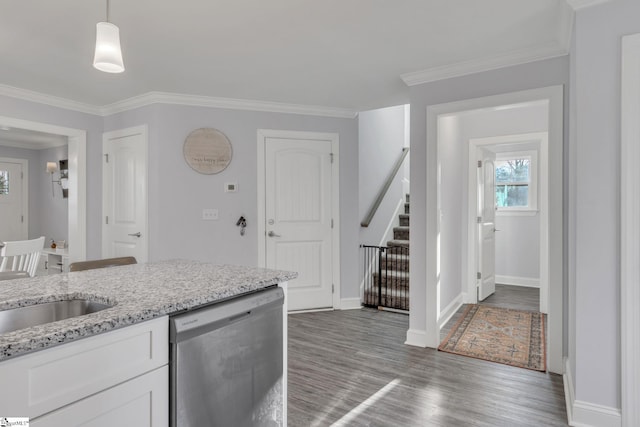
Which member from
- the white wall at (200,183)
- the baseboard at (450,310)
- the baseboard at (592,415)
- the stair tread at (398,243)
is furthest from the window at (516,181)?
the baseboard at (592,415)

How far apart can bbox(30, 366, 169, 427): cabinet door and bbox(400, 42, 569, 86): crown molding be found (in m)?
2.90

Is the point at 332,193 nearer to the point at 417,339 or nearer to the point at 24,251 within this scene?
the point at 417,339

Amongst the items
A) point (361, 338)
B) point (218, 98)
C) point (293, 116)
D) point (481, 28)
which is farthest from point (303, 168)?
point (481, 28)

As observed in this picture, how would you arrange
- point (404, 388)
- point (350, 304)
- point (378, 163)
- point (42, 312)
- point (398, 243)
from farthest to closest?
1. point (378, 163)
2. point (398, 243)
3. point (350, 304)
4. point (404, 388)
5. point (42, 312)

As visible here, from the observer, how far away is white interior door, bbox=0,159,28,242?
6.10 metres

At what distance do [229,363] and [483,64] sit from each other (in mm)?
2799

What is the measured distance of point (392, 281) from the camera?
4637mm

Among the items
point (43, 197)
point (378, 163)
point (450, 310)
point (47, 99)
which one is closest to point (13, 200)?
point (43, 197)

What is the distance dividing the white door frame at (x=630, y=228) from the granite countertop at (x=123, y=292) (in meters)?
1.68

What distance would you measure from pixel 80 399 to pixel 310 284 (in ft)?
10.9

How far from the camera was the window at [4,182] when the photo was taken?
609 centimetres

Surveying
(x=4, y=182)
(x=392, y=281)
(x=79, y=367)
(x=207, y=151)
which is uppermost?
(x=207, y=151)

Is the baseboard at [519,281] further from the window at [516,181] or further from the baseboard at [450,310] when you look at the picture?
the baseboard at [450,310]

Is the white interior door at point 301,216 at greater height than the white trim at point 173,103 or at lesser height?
lesser
